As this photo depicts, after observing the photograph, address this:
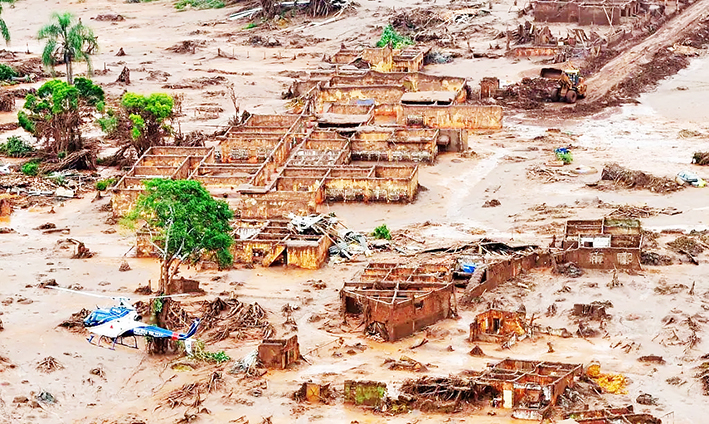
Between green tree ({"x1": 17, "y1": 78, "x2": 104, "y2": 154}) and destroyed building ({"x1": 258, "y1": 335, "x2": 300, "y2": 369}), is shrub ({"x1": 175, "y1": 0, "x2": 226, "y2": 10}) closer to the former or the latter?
green tree ({"x1": 17, "y1": 78, "x2": 104, "y2": 154})

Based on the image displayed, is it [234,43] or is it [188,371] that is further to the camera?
[234,43]

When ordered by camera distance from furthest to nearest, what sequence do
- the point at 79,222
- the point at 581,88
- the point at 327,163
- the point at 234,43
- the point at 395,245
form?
the point at 234,43, the point at 581,88, the point at 327,163, the point at 79,222, the point at 395,245

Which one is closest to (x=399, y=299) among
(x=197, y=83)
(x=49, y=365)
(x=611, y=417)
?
(x=611, y=417)

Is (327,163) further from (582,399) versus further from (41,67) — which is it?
(41,67)

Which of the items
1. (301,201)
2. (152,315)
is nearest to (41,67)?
(301,201)

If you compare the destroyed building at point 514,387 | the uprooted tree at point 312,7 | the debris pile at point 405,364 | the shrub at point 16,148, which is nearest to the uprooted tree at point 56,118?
the shrub at point 16,148

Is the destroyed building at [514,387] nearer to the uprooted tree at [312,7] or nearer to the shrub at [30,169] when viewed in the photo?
the shrub at [30,169]

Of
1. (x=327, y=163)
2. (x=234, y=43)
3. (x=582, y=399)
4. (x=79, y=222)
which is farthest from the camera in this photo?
(x=234, y=43)
